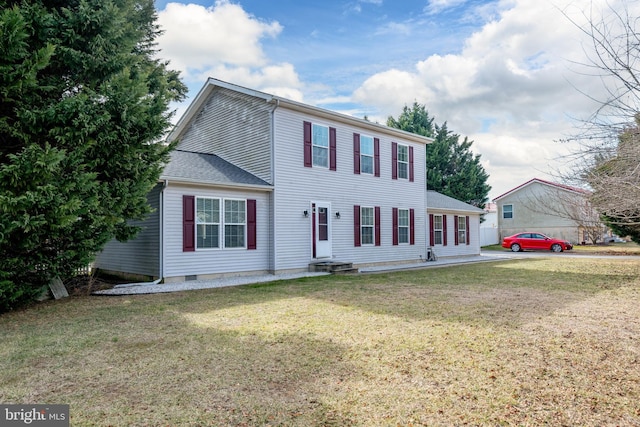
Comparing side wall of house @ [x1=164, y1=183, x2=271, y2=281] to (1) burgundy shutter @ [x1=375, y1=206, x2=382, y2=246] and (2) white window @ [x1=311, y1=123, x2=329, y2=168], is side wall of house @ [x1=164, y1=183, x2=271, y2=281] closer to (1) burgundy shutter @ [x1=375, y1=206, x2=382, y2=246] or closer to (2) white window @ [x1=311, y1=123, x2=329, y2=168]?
(2) white window @ [x1=311, y1=123, x2=329, y2=168]

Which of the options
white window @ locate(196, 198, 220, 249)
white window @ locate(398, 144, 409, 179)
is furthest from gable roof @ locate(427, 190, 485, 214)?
white window @ locate(196, 198, 220, 249)

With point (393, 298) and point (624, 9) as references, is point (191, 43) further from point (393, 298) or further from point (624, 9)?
point (624, 9)

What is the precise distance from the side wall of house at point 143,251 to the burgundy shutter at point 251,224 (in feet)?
8.34

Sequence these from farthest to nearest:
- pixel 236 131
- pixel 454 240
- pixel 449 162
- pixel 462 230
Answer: pixel 449 162 → pixel 462 230 → pixel 454 240 → pixel 236 131

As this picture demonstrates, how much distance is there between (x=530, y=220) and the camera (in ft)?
104

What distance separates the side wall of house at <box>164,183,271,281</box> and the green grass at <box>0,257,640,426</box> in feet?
8.98

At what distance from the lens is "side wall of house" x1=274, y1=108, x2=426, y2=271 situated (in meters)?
13.1

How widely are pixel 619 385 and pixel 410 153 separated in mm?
14158

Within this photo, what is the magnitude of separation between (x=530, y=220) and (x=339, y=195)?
2291 cm

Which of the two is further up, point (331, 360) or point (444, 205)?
point (444, 205)

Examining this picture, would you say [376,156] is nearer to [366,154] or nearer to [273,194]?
[366,154]

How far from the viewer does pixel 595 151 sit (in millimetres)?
4305
